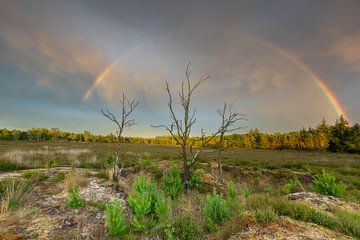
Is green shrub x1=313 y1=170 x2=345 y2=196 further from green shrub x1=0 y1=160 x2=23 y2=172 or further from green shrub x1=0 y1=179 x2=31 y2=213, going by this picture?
green shrub x1=0 y1=160 x2=23 y2=172

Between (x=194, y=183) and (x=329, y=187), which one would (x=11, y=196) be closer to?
(x=194, y=183)

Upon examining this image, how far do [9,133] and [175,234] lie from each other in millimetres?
134670

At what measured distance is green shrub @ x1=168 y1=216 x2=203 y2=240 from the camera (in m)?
4.61

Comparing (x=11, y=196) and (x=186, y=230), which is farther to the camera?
(x=11, y=196)

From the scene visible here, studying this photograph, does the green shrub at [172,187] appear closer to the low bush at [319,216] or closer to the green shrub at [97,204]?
the green shrub at [97,204]

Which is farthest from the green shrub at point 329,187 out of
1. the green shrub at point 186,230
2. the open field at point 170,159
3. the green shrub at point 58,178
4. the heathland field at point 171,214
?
the green shrub at point 58,178

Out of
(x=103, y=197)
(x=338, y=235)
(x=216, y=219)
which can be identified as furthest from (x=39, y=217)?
(x=338, y=235)

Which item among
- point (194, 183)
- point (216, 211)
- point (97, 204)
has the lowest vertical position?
point (97, 204)

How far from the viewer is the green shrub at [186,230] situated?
4609mm

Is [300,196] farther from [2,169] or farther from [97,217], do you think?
[2,169]

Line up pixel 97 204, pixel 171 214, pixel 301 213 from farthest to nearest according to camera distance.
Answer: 1. pixel 97 204
2. pixel 171 214
3. pixel 301 213

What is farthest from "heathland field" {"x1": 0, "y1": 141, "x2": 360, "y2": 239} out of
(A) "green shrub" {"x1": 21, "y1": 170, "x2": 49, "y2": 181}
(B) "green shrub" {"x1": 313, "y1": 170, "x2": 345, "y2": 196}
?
(A) "green shrub" {"x1": 21, "y1": 170, "x2": 49, "y2": 181}

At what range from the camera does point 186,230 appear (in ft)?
15.6

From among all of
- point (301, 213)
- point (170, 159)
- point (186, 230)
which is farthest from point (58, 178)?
point (170, 159)
